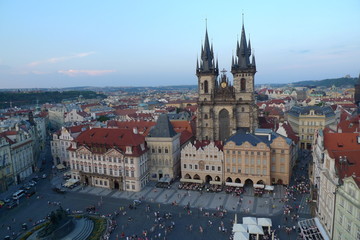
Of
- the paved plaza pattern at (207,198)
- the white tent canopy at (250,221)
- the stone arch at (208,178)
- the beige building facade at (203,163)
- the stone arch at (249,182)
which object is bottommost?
the paved plaza pattern at (207,198)

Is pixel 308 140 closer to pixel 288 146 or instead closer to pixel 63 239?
pixel 288 146

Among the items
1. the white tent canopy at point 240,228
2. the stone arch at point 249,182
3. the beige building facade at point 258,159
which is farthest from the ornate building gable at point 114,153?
the white tent canopy at point 240,228

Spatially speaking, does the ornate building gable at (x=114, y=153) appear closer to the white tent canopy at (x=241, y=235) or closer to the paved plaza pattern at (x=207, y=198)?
the paved plaza pattern at (x=207, y=198)

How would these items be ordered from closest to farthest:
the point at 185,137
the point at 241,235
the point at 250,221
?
1. the point at 241,235
2. the point at 250,221
3. the point at 185,137

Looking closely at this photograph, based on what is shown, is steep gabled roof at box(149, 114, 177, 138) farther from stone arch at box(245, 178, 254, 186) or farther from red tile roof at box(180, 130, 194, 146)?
stone arch at box(245, 178, 254, 186)

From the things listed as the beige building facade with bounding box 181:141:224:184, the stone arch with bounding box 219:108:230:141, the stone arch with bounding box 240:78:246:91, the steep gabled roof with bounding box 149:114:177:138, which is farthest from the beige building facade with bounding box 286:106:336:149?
the steep gabled roof with bounding box 149:114:177:138

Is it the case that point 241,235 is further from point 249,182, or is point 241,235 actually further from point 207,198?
point 249,182

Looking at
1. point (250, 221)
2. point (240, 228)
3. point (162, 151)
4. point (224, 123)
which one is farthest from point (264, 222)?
point (224, 123)

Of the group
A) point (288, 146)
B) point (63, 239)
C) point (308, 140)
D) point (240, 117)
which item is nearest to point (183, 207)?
point (63, 239)
